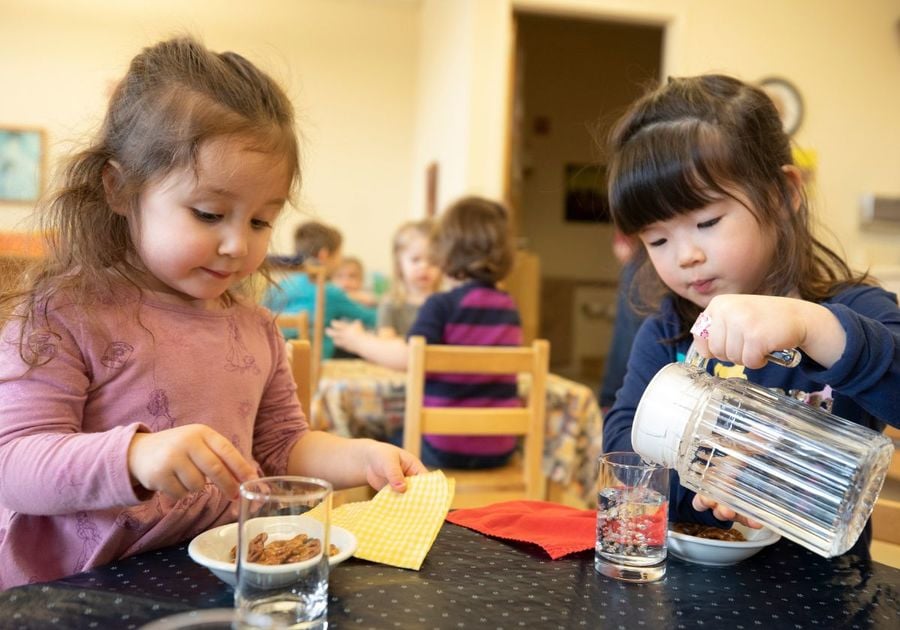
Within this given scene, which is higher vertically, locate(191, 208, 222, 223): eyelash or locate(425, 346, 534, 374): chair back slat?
locate(191, 208, 222, 223): eyelash

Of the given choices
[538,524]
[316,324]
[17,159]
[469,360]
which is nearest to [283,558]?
[538,524]

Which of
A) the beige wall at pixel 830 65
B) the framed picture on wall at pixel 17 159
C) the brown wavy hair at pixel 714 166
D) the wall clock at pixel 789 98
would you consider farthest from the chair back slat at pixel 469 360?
the framed picture on wall at pixel 17 159

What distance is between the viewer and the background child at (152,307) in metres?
0.74

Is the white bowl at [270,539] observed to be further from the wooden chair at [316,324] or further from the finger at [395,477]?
the wooden chair at [316,324]

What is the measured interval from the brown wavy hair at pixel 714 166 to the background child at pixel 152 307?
15.9 inches

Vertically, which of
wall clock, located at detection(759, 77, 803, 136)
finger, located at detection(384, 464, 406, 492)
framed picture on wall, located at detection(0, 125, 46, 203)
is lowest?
finger, located at detection(384, 464, 406, 492)

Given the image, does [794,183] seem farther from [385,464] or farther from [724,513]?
[385,464]

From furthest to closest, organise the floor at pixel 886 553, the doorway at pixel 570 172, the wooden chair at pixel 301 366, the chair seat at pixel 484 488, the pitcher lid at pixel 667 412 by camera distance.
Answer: the doorway at pixel 570 172, the chair seat at pixel 484 488, the floor at pixel 886 553, the wooden chair at pixel 301 366, the pitcher lid at pixel 667 412

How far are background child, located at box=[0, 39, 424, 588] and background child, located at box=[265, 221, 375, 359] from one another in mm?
1576

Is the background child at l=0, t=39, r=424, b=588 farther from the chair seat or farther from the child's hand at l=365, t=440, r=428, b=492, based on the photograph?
the chair seat

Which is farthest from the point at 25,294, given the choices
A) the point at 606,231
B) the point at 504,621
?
the point at 606,231

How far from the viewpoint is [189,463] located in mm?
588

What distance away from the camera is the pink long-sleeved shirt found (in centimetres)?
65

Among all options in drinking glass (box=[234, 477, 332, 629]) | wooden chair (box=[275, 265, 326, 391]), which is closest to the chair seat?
wooden chair (box=[275, 265, 326, 391])
